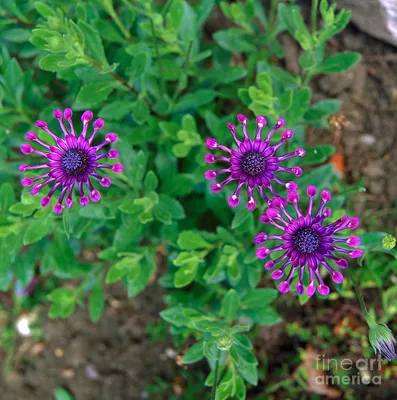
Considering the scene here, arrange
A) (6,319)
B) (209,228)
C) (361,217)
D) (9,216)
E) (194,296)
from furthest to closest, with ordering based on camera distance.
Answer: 1. (6,319)
2. (361,217)
3. (209,228)
4. (194,296)
5. (9,216)

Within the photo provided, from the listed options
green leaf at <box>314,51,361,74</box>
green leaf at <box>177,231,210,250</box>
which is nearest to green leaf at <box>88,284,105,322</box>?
green leaf at <box>177,231,210,250</box>

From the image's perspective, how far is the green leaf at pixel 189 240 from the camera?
2996 millimetres

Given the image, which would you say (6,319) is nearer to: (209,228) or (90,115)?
(209,228)

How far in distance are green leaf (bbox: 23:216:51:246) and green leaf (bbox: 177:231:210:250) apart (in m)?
0.76

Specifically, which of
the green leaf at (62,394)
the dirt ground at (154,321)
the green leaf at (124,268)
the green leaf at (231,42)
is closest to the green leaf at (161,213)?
the green leaf at (124,268)

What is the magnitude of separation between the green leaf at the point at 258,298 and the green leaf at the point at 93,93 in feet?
4.97

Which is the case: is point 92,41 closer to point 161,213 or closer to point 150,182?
point 150,182

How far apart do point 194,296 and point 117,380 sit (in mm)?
1589

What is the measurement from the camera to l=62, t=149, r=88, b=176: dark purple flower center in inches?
90.8

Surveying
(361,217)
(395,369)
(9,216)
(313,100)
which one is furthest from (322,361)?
(9,216)

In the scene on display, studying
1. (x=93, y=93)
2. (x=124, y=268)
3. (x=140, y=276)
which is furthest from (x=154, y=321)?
(x=93, y=93)

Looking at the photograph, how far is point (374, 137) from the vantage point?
4.33 metres

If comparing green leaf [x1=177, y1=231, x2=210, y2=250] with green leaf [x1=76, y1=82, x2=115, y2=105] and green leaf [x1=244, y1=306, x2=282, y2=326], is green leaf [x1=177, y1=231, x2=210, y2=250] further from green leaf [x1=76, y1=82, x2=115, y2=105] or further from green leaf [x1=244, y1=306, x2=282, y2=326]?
green leaf [x1=76, y1=82, x2=115, y2=105]

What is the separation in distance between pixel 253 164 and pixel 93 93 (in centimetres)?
108
